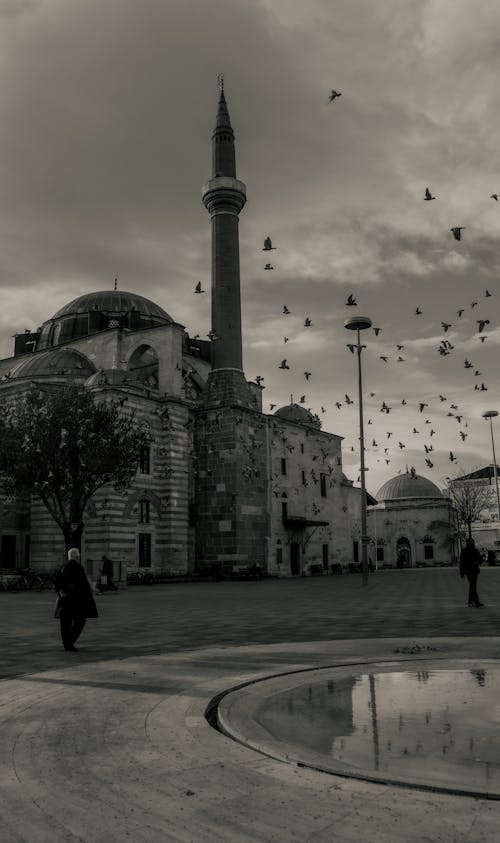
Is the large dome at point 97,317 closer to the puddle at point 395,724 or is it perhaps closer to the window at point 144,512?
the window at point 144,512

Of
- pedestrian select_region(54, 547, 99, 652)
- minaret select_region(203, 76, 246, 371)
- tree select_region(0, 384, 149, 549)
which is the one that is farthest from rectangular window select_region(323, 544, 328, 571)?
pedestrian select_region(54, 547, 99, 652)

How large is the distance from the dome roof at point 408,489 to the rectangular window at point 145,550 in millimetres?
47686

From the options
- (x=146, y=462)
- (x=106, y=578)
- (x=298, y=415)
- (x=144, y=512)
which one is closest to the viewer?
(x=106, y=578)

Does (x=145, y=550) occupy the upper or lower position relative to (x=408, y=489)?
lower

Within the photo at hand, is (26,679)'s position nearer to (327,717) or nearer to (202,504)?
(327,717)

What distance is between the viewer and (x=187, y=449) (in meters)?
43.8

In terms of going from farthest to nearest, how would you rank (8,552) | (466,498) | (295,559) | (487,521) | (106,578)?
(487,521) < (466,498) < (295,559) < (8,552) < (106,578)

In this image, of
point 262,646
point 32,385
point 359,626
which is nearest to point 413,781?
point 262,646

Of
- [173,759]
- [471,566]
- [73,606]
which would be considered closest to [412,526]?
[471,566]

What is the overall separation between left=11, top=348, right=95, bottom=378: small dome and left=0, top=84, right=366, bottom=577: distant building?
3.7 inches

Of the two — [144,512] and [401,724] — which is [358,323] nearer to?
[144,512]

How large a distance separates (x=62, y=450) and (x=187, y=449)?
15874mm

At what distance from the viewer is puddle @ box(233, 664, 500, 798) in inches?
178

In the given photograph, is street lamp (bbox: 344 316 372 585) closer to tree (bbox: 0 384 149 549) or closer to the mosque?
tree (bbox: 0 384 149 549)
